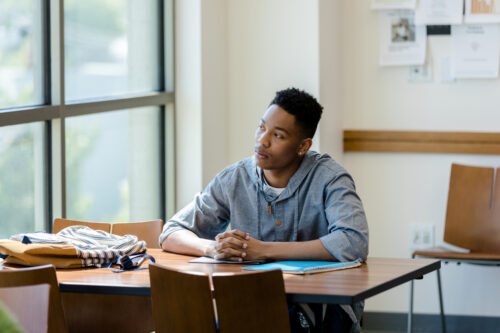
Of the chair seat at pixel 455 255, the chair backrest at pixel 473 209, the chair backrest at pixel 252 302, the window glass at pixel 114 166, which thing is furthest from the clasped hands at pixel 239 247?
the chair backrest at pixel 473 209

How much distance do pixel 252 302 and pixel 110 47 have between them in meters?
1.90

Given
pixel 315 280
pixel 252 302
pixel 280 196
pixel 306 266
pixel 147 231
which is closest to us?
pixel 252 302

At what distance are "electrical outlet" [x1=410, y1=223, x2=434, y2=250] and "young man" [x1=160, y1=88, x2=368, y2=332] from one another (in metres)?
1.76

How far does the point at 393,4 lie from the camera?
3.96 m

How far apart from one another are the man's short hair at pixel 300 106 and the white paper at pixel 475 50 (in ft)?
5.86

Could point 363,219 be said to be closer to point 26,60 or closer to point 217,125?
point 26,60

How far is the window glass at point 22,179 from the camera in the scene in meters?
2.55

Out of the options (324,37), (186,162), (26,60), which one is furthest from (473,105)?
(26,60)

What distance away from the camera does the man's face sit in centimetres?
233

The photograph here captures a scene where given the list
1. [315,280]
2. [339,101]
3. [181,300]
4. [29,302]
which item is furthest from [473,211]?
[29,302]

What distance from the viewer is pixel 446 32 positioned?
3.92 metres

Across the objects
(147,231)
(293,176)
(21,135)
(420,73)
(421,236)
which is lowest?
(421,236)

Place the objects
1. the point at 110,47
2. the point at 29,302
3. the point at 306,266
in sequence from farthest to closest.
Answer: the point at 110,47
the point at 306,266
the point at 29,302

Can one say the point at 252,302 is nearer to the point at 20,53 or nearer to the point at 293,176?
the point at 293,176
